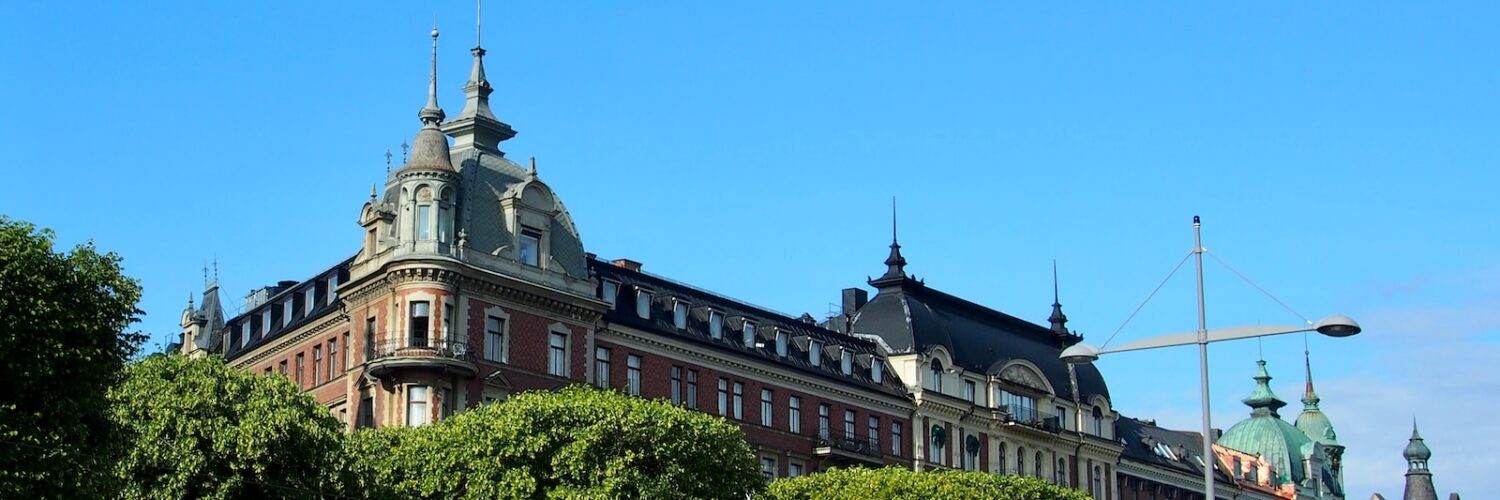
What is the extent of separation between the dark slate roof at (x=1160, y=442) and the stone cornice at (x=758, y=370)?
24957 millimetres

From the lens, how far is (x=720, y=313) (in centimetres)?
10081

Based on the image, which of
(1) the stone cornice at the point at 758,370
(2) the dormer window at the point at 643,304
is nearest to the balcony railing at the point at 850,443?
(1) the stone cornice at the point at 758,370

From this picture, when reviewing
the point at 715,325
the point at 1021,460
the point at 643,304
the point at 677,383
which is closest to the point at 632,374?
the point at 677,383

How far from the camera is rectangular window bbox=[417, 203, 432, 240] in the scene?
8756 centimetres

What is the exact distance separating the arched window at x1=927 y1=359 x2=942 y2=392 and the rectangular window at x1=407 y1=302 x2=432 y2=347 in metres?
32.3

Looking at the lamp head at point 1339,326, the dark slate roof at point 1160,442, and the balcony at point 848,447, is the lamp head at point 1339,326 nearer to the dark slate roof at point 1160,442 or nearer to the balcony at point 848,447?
the balcony at point 848,447

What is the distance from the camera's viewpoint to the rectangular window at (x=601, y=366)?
92.8 metres

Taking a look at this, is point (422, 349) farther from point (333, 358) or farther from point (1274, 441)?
point (1274, 441)

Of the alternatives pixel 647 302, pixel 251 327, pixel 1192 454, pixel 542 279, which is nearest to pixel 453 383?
pixel 542 279

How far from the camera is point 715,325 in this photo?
100 metres

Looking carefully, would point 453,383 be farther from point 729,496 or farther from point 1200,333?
point 1200,333

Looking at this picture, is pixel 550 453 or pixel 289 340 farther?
pixel 289 340

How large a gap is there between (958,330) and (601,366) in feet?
90.7

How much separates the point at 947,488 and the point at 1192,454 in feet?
194
